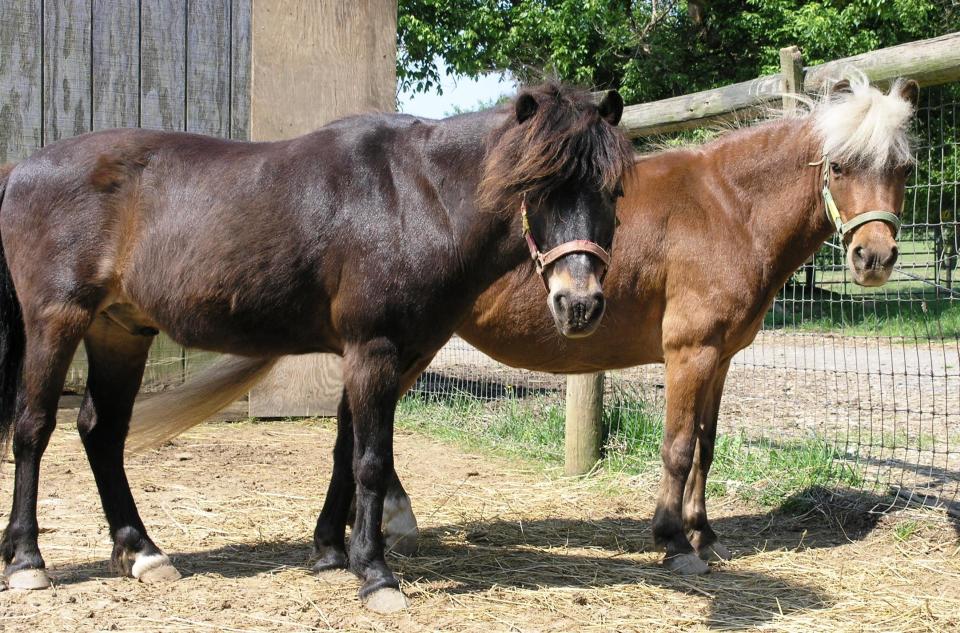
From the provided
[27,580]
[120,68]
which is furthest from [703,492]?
[120,68]

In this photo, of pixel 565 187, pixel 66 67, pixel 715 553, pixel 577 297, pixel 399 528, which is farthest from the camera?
pixel 66 67

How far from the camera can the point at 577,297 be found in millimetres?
2791

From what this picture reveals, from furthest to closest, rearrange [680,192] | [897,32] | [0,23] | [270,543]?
1. [897,32]
2. [0,23]
3. [680,192]
4. [270,543]

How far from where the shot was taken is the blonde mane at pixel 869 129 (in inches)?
149

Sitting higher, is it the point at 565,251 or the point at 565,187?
the point at 565,187

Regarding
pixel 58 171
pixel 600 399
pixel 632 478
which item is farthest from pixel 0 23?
pixel 632 478

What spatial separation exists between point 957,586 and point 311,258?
3.00m

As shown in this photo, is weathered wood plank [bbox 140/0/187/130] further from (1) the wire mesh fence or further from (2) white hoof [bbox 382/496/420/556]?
(2) white hoof [bbox 382/496/420/556]

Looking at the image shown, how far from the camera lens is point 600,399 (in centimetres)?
558

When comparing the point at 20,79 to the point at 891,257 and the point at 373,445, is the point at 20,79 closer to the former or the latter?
the point at 373,445

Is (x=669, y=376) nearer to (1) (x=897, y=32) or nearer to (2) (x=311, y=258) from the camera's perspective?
(2) (x=311, y=258)

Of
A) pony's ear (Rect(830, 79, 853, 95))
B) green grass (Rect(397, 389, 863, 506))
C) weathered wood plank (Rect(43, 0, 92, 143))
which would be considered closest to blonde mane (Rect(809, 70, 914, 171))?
pony's ear (Rect(830, 79, 853, 95))

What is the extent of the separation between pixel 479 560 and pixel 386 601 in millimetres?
802

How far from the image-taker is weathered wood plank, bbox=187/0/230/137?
6305 mm
